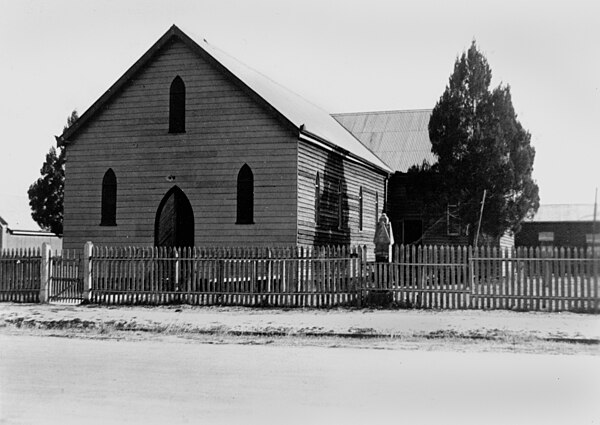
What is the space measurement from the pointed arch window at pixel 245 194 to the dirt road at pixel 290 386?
479 inches

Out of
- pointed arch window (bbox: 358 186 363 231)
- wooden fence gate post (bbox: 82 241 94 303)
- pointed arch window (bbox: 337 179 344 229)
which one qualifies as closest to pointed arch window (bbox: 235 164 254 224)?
pointed arch window (bbox: 337 179 344 229)

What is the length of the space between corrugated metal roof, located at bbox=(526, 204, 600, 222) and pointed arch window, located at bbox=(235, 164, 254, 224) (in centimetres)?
2592

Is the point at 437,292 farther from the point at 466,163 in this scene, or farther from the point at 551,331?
the point at 466,163

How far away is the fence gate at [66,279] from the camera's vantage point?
20.6 meters

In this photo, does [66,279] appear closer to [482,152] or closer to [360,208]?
[360,208]

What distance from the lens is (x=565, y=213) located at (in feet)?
151

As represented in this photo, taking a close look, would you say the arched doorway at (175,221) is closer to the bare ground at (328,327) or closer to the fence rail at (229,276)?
the fence rail at (229,276)

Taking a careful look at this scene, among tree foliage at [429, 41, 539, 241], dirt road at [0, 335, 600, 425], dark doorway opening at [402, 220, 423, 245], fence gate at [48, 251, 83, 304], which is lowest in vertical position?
dirt road at [0, 335, 600, 425]

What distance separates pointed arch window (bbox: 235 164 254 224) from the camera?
2469 cm

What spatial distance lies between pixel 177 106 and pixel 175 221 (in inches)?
162

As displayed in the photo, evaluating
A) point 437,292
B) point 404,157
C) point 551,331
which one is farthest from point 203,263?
point 404,157

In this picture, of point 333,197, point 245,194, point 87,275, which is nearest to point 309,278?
point 245,194

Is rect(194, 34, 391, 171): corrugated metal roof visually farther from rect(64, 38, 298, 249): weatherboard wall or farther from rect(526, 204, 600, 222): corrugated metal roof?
rect(526, 204, 600, 222): corrugated metal roof

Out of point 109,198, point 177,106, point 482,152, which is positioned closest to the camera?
point 177,106
